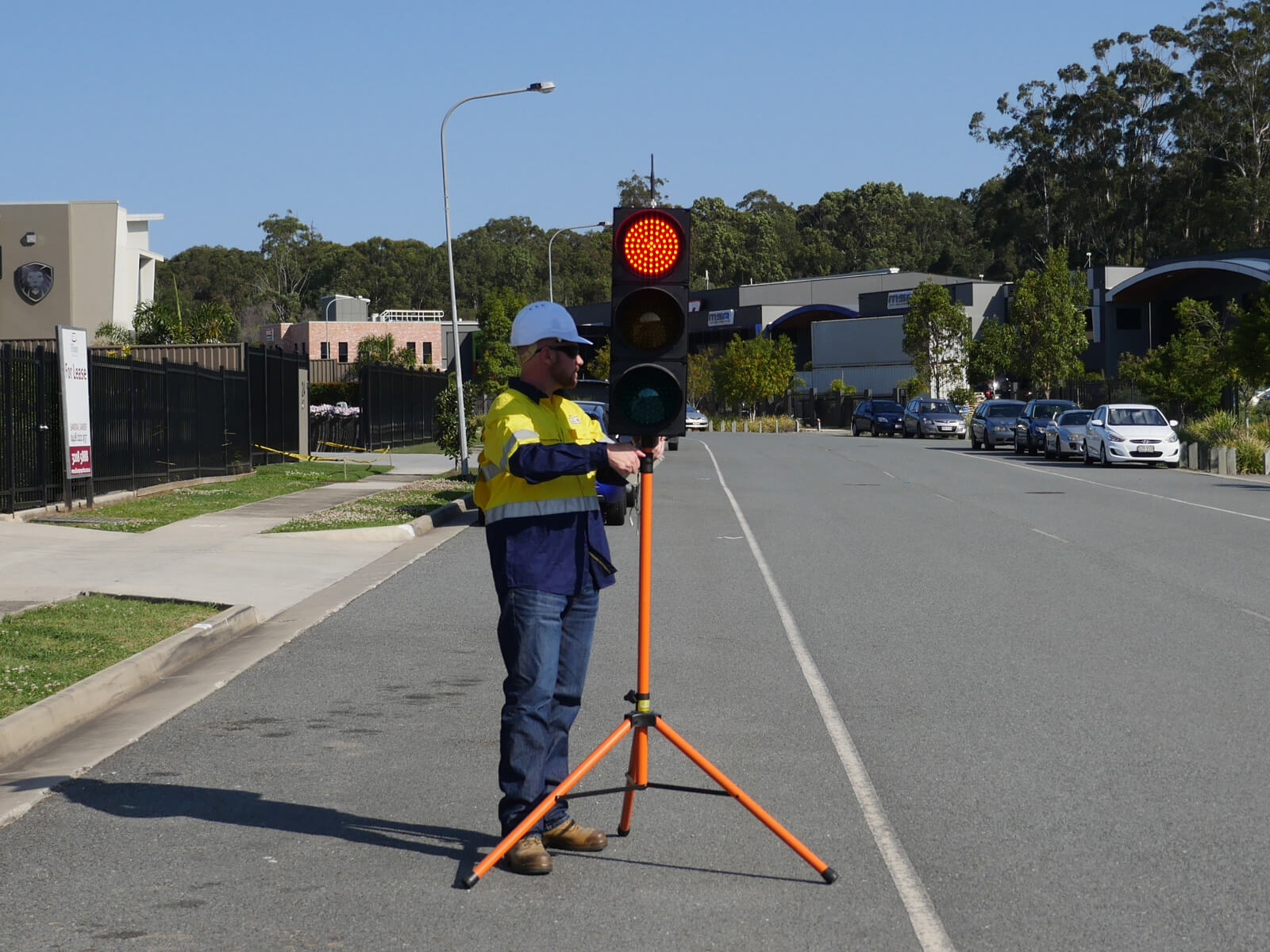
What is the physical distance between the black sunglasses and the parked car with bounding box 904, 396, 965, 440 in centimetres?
5247

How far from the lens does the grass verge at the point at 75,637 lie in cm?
866

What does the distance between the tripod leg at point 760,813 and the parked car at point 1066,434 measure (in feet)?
112

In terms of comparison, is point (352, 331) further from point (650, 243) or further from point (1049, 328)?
point (650, 243)

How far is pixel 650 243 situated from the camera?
6.07 meters

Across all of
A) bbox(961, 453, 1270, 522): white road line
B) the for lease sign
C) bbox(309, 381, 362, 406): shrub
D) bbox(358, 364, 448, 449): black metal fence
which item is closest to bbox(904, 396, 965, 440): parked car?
bbox(961, 453, 1270, 522): white road line

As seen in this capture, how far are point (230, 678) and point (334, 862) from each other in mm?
4227

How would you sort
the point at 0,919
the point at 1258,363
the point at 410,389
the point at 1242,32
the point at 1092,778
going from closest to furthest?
the point at 0,919 → the point at 1092,778 → the point at 1258,363 → the point at 410,389 → the point at 1242,32

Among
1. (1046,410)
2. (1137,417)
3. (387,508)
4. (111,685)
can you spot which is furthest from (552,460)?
(1046,410)

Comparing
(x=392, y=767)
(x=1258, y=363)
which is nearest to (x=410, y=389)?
(x=1258, y=363)

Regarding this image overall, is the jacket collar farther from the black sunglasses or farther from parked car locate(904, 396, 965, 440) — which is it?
parked car locate(904, 396, 965, 440)

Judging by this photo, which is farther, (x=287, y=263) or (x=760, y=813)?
(x=287, y=263)

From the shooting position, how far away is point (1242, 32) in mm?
80188

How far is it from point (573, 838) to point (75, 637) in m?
5.85

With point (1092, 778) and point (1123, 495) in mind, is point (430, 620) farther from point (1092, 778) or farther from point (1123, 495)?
point (1123, 495)
